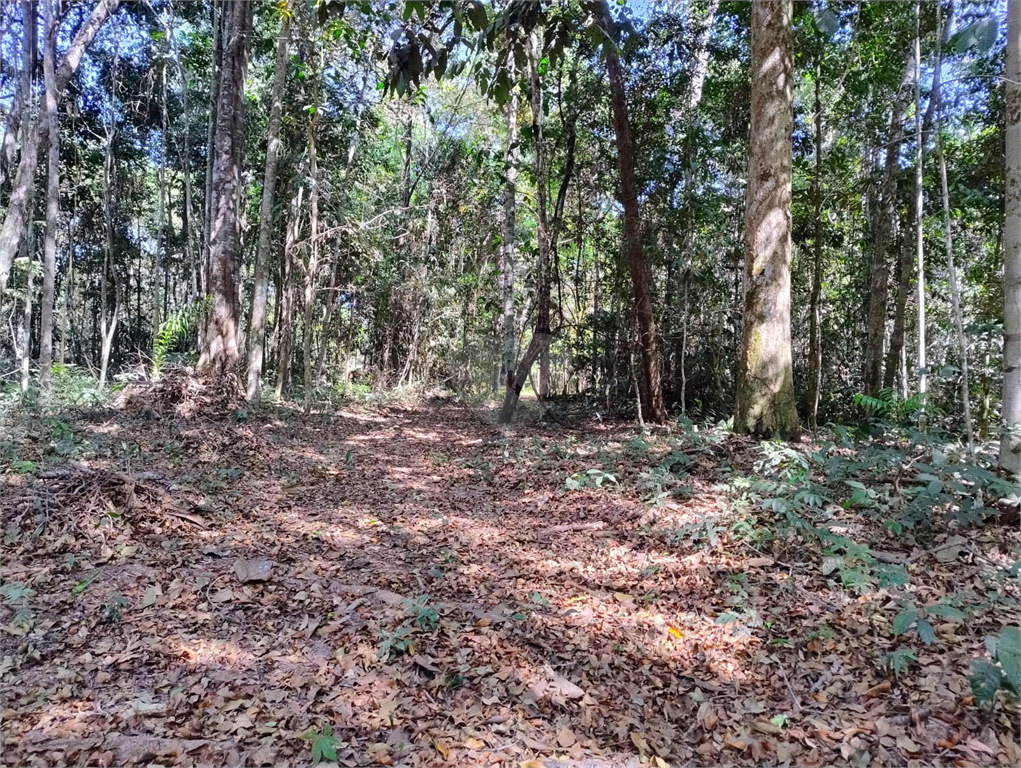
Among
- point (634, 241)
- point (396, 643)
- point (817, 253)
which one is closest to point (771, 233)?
point (634, 241)

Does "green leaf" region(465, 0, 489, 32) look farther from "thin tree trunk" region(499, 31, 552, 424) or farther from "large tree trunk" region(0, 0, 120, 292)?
"large tree trunk" region(0, 0, 120, 292)

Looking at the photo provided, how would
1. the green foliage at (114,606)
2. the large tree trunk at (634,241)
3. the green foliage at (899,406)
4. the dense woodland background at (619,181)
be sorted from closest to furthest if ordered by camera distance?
1. the green foliage at (114,606)
2. the green foliage at (899,406)
3. the large tree trunk at (634,241)
4. the dense woodland background at (619,181)

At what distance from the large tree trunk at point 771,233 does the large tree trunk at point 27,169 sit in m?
10.9

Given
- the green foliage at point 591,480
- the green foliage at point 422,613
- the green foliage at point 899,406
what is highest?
the green foliage at point 899,406

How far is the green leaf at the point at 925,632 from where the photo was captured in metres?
2.69

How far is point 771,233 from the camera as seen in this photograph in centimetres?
619

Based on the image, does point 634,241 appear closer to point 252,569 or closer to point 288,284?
point 252,569

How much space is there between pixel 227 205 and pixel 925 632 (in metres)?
11.1

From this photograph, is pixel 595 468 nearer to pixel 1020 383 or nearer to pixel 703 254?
Result: pixel 1020 383

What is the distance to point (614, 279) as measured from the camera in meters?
11.4

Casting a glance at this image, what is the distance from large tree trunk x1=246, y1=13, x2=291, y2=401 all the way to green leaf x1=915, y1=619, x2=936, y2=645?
10.8 metres

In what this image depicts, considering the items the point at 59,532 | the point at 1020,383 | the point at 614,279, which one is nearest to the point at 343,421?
the point at 614,279

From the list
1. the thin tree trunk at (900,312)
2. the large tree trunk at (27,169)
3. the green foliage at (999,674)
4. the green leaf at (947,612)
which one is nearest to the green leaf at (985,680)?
the green foliage at (999,674)

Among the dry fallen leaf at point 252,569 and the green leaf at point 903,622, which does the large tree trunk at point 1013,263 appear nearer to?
the green leaf at point 903,622
